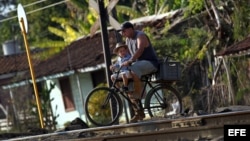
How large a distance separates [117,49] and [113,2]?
139 inches

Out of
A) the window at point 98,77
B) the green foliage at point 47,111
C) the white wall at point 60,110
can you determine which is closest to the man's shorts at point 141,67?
the green foliage at point 47,111

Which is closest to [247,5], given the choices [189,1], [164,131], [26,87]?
[189,1]

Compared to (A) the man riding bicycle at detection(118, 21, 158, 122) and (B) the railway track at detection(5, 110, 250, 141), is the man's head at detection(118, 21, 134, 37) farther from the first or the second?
(B) the railway track at detection(5, 110, 250, 141)

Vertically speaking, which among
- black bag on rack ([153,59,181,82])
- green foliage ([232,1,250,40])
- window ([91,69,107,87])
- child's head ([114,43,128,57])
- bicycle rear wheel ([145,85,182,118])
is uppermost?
green foliage ([232,1,250,40])

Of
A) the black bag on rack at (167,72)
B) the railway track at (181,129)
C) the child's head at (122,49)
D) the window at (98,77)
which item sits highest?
the window at (98,77)

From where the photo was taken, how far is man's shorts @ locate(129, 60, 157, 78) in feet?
36.9

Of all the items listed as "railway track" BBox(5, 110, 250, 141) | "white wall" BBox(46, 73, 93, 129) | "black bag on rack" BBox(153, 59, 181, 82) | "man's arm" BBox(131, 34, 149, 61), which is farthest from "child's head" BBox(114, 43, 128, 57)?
"white wall" BBox(46, 73, 93, 129)

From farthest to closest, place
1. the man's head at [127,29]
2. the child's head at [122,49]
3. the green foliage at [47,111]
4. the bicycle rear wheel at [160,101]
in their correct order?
1. the green foliage at [47,111]
2. the bicycle rear wheel at [160,101]
3. the child's head at [122,49]
4. the man's head at [127,29]

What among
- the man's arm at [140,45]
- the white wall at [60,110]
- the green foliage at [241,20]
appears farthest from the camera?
the white wall at [60,110]

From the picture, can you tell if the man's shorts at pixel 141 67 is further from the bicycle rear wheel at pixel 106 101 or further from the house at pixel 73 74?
the house at pixel 73 74

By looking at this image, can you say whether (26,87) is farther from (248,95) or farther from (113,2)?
(113,2)

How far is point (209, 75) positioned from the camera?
82.5 ft

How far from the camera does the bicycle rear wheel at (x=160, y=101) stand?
1182cm

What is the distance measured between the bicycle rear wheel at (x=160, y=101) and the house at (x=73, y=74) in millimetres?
16344
